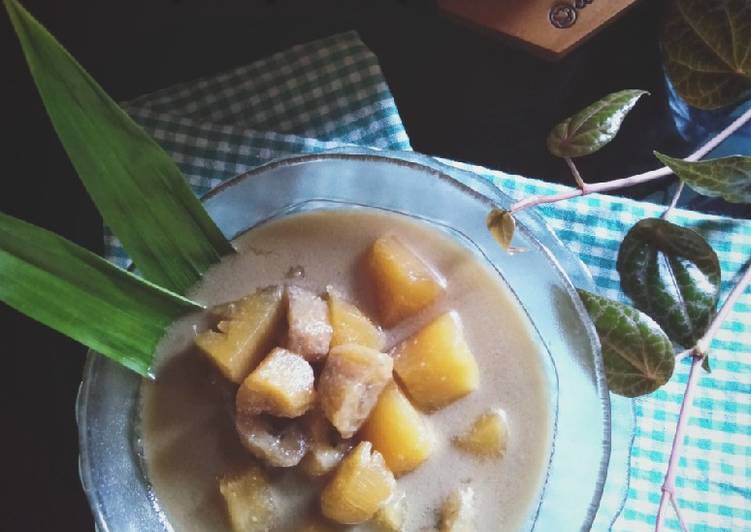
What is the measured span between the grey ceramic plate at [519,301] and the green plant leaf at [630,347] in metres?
0.03

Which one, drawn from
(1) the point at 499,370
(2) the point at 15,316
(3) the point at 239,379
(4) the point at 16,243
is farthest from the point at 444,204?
(2) the point at 15,316

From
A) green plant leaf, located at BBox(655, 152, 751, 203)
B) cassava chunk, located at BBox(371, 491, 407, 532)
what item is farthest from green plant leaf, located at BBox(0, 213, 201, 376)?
green plant leaf, located at BBox(655, 152, 751, 203)

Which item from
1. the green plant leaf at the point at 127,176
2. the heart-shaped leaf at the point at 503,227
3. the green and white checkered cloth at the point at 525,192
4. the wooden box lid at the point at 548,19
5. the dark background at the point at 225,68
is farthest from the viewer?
the dark background at the point at 225,68

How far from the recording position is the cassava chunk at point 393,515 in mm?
1007

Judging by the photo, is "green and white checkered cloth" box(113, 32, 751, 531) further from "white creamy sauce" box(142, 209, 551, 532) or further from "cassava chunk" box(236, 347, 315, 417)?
"cassava chunk" box(236, 347, 315, 417)

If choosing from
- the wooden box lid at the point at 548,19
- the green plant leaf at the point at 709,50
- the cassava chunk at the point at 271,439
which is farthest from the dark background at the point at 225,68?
the cassava chunk at the point at 271,439

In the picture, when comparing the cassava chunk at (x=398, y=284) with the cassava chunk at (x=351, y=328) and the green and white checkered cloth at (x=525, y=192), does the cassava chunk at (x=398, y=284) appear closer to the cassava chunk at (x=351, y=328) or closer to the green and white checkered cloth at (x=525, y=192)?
the cassava chunk at (x=351, y=328)

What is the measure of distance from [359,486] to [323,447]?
0.05 metres

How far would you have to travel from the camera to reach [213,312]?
1.07 metres

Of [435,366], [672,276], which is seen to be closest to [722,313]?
[672,276]

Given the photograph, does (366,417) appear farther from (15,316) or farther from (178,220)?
(15,316)

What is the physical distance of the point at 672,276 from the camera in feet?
3.65

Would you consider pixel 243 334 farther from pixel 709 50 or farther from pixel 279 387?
pixel 709 50

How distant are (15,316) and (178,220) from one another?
19.2 inches
